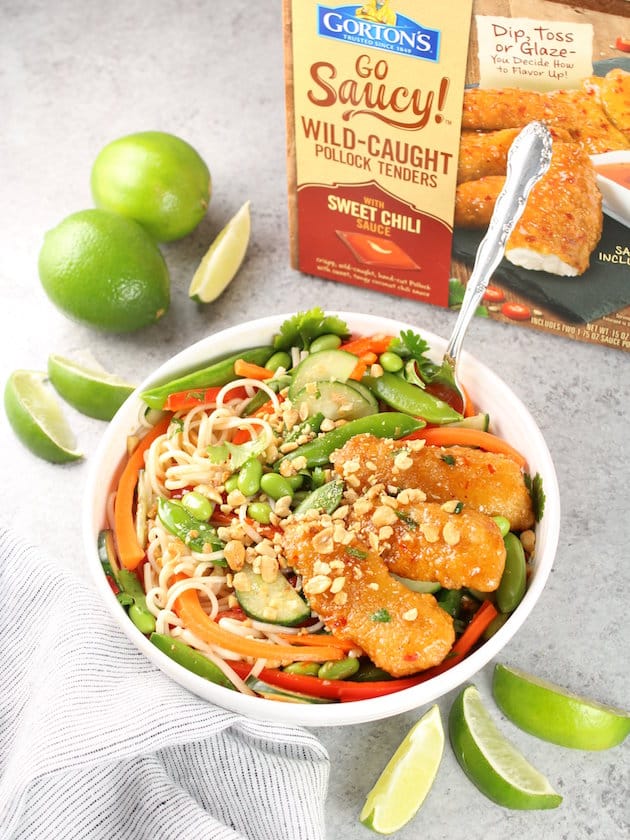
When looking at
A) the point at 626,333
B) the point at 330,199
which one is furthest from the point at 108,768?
the point at 626,333

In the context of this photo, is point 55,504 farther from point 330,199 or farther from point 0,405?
point 330,199

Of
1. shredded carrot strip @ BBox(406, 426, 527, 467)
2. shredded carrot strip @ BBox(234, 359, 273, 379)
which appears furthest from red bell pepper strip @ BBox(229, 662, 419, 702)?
shredded carrot strip @ BBox(234, 359, 273, 379)

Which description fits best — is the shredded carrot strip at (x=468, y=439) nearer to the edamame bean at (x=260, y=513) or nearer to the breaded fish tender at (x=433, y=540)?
the breaded fish tender at (x=433, y=540)

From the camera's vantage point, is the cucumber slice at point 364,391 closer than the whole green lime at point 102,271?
Yes

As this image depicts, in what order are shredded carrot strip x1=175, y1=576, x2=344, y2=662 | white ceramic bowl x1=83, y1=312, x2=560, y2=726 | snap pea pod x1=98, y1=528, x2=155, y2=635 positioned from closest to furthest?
white ceramic bowl x1=83, y1=312, x2=560, y2=726
shredded carrot strip x1=175, y1=576, x2=344, y2=662
snap pea pod x1=98, y1=528, x2=155, y2=635

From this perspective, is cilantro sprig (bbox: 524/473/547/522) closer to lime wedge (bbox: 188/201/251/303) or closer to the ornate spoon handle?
the ornate spoon handle

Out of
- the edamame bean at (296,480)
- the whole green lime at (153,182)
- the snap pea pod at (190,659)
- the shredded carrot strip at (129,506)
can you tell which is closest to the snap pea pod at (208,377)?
the shredded carrot strip at (129,506)
